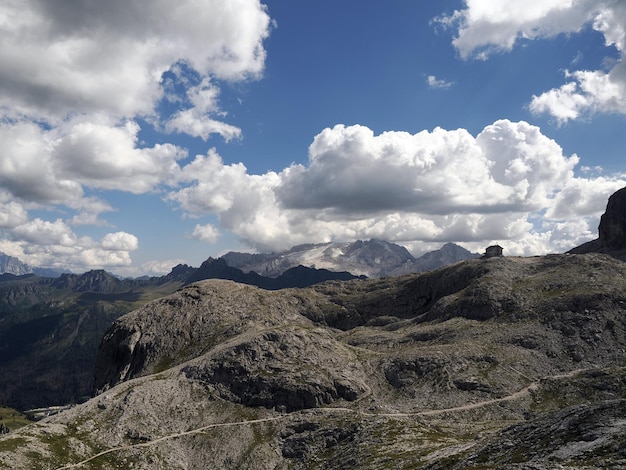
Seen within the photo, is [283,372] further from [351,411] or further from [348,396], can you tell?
[351,411]

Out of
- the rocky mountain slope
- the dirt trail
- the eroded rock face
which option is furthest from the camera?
the eroded rock face

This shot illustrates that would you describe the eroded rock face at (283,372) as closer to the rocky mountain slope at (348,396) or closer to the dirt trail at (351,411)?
the rocky mountain slope at (348,396)

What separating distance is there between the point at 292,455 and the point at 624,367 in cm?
10412

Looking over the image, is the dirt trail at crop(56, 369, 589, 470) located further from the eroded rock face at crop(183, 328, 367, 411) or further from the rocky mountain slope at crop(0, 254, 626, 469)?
the eroded rock face at crop(183, 328, 367, 411)

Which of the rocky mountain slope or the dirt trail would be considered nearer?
the rocky mountain slope

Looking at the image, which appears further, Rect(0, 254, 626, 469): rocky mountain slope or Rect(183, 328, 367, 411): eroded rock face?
Rect(183, 328, 367, 411): eroded rock face

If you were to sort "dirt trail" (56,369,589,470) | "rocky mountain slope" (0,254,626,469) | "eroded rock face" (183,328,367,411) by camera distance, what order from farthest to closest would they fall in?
"eroded rock face" (183,328,367,411)
"dirt trail" (56,369,589,470)
"rocky mountain slope" (0,254,626,469)

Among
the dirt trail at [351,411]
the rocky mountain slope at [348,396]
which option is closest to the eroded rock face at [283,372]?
the rocky mountain slope at [348,396]

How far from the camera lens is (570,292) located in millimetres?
181375

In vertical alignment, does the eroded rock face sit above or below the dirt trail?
above

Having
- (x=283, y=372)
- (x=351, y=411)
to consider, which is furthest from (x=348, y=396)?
(x=283, y=372)

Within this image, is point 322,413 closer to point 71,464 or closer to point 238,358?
point 238,358

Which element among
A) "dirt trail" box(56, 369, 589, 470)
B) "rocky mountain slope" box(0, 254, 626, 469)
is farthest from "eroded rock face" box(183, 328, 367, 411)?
"dirt trail" box(56, 369, 589, 470)

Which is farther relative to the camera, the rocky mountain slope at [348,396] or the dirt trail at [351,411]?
the dirt trail at [351,411]
